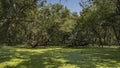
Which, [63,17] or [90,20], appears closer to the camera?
[90,20]

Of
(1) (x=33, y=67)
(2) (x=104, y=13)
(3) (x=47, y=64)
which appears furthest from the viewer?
(2) (x=104, y=13)

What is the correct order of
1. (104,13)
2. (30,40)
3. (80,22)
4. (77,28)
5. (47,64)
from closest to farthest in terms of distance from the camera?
(47,64) → (104,13) → (30,40) → (80,22) → (77,28)

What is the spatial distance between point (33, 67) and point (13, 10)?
8.52ft

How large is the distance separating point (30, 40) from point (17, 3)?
16998mm

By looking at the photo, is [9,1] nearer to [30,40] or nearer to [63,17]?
[30,40]

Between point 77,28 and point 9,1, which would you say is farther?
point 77,28

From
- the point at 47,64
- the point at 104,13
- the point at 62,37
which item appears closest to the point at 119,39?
the point at 62,37

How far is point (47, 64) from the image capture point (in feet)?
32.8

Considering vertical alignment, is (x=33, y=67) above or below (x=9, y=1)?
below

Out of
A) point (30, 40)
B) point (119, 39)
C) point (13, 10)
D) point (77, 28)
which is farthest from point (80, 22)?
point (13, 10)

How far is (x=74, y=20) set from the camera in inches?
1375

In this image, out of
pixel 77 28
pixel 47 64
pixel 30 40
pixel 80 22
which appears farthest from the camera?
pixel 77 28

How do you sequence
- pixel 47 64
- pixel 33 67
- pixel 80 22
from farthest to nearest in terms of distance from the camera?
pixel 80 22 → pixel 47 64 → pixel 33 67

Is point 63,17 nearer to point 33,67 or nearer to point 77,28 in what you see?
point 77,28
